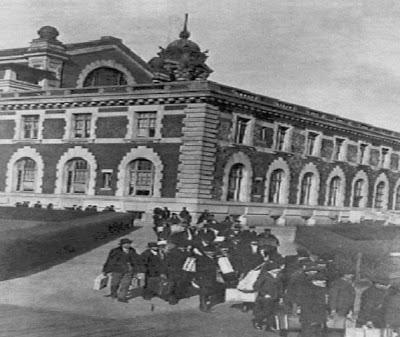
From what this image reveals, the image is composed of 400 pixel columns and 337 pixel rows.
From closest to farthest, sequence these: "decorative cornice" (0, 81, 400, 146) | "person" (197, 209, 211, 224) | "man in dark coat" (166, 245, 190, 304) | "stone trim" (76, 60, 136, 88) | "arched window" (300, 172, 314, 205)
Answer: "man in dark coat" (166, 245, 190, 304), "decorative cornice" (0, 81, 400, 146), "person" (197, 209, 211, 224), "arched window" (300, 172, 314, 205), "stone trim" (76, 60, 136, 88)

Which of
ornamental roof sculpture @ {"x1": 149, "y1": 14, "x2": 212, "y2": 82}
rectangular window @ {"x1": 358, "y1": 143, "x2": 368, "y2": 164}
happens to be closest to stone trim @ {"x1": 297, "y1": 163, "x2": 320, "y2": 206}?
rectangular window @ {"x1": 358, "y1": 143, "x2": 368, "y2": 164}

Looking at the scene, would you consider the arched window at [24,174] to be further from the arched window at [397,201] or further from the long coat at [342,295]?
the arched window at [397,201]

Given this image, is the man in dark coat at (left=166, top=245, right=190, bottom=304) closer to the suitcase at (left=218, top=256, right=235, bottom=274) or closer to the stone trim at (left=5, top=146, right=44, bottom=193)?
the suitcase at (left=218, top=256, right=235, bottom=274)

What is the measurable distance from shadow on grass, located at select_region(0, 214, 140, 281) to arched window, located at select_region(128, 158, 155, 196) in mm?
619

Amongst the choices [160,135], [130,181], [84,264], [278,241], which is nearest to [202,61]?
[160,135]

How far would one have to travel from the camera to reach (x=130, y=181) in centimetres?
745

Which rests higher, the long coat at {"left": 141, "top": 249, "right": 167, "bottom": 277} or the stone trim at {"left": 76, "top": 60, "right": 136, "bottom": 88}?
the stone trim at {"left": 76, "top": 60, "right": 136, "bottom": 88}

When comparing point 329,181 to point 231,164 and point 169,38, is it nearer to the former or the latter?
point 231,164

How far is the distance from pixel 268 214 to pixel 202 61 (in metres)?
2.17

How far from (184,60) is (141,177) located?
2.49 m

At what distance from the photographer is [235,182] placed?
7277 millimetres

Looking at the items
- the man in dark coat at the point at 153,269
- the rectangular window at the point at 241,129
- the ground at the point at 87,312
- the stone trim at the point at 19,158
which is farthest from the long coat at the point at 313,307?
the stone trim at the point at 19,158

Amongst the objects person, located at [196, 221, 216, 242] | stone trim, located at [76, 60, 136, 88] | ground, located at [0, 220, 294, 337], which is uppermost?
stone trim, located at [76, 60, 136, 88]

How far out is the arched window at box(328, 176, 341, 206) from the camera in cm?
695
